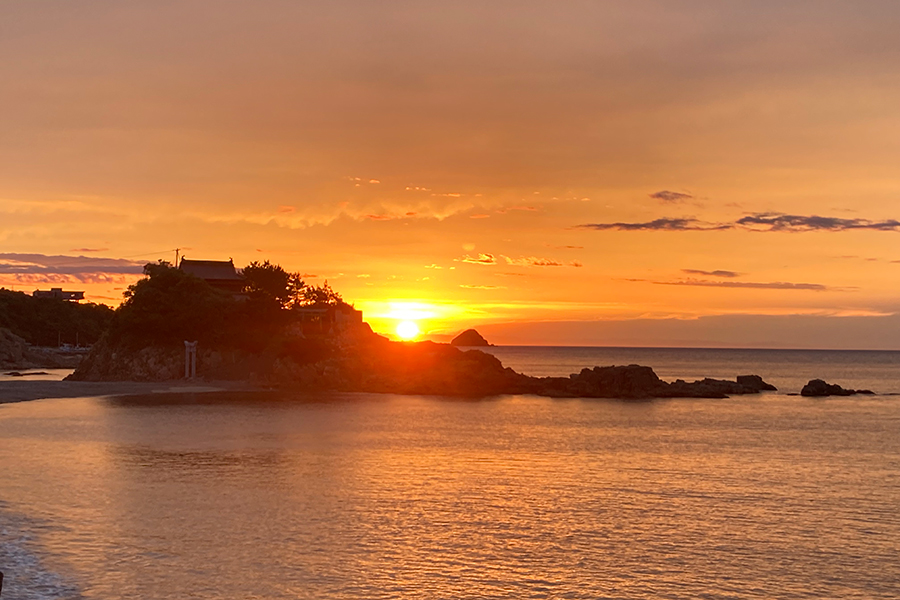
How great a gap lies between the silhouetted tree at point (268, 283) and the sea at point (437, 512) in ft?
186

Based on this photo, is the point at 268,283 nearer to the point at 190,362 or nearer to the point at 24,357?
the point at 190,362

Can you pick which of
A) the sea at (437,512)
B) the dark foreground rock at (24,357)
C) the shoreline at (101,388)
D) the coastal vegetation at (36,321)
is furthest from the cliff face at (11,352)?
the sea at (437,512)

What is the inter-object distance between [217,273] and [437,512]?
106 m

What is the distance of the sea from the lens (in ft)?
65.3

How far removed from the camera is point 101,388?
88.6 m

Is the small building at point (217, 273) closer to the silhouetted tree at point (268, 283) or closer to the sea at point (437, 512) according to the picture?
the silhouetted tree at point (268, 283)

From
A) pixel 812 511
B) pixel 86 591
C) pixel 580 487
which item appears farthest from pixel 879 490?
pixel 86 591

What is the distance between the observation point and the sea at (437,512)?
19906 mm

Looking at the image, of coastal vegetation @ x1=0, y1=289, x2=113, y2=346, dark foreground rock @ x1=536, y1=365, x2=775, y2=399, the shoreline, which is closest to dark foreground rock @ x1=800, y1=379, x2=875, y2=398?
dark foreground rock @ x1=536, y1=365, x2=775, y2=399

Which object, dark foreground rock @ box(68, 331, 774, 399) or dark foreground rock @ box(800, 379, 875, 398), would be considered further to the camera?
dark foreground rock @ box(800, 379, 875, 398)

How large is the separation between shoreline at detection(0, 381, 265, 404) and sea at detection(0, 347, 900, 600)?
21.9m

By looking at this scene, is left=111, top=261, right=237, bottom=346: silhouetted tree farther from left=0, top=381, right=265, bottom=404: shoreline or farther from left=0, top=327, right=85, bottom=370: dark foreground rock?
left=0, top=327, right=85, bottom=370: dark foreground rock

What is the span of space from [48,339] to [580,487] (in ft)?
615

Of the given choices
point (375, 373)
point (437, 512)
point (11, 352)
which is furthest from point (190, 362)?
point (437, 512)
